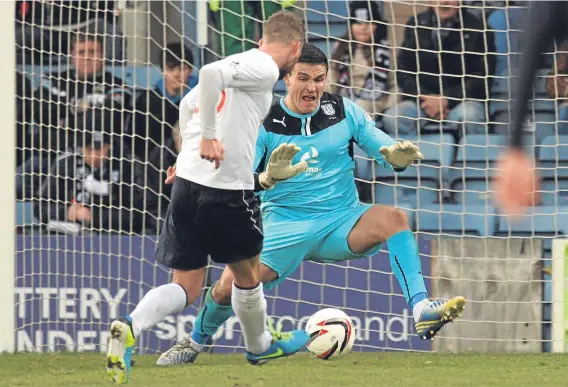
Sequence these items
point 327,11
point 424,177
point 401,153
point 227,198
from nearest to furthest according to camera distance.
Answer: point 227,198
point 401,153
point 424,177
point 327,11

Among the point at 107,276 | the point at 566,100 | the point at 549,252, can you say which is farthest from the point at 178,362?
the point at 566,100

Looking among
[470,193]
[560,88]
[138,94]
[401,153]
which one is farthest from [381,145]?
[138,94]

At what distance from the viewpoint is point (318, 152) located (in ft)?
22.7

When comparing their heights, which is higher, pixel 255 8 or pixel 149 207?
pixel 255 8

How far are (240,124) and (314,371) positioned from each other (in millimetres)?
1686

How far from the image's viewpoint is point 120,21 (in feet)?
27.3

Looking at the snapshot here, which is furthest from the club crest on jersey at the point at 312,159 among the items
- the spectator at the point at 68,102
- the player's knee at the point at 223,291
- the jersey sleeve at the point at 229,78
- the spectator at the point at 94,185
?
the spectator at the point at 68,102

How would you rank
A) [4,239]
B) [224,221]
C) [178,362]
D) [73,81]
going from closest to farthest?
[224,221]
[178,362]
[4,239]
[73,81]

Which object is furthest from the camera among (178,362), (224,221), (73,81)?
(73,81)

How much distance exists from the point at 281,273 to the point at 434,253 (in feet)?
4.84

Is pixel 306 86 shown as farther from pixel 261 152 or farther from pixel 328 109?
pixel 261 152

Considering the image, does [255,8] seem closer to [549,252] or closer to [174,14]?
[174,14]

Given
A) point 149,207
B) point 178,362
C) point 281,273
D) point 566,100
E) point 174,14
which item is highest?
point 174,14

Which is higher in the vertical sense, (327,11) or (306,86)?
(327,11)
